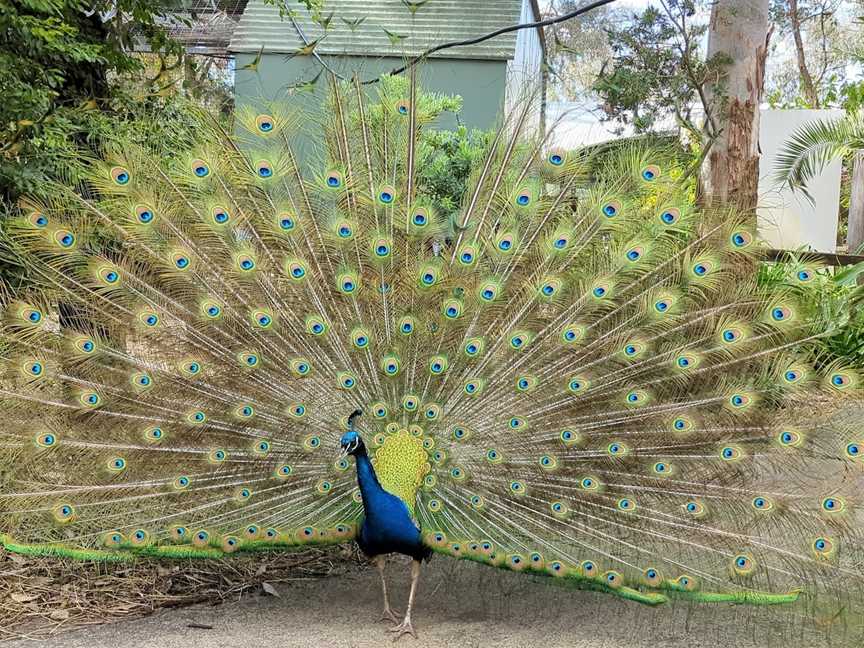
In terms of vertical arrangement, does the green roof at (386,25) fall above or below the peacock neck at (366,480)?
above

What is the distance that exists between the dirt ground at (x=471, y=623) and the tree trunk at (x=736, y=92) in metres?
4.28

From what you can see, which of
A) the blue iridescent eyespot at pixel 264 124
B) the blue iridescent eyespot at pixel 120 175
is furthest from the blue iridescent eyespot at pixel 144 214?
the blue iridescent eyespot at pixel 264 124

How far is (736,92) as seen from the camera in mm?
8023

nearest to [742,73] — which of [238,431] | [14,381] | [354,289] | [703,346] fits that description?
[703,346]

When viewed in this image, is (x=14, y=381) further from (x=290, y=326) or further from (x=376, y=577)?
(x=376, y=577)

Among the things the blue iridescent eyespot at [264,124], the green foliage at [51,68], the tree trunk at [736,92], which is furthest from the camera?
the tree trunk at [736,92]

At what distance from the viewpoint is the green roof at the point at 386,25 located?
16844 millimetres

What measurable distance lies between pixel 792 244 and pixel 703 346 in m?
8.37

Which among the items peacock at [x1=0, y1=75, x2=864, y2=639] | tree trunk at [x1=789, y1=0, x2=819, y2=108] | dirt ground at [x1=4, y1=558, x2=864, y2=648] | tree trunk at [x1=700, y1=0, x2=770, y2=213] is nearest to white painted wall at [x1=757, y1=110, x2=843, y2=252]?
tree trunk at [x1=700, y1=0, x2=770, y2=213]

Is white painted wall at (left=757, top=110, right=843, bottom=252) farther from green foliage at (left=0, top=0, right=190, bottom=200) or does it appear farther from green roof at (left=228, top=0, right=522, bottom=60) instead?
green foliage at (left=0, top=0, right=190, bottom=200)

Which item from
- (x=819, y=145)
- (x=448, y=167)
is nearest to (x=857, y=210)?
(x=819, y=145)

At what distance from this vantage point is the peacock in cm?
430

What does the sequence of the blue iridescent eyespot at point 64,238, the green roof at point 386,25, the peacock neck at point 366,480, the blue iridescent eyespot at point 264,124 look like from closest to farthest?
the peacock neck at point 366,480
the blue iridescent eyespot at point 64,238
the blue iridescent eyespot at point 264,124
the green roof at point 386,25

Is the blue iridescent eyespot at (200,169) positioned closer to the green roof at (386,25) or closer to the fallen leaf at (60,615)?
the fallen leaf at (60,615)
